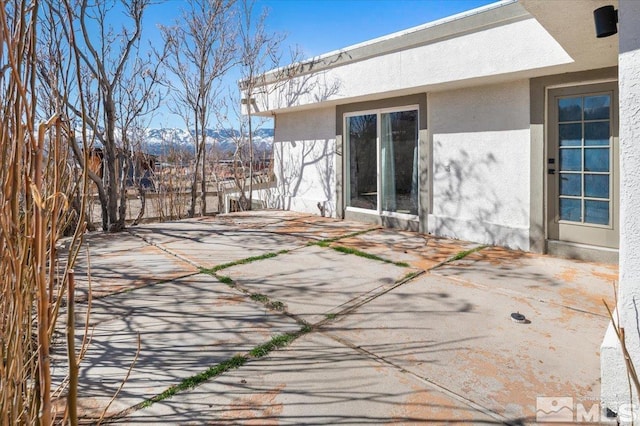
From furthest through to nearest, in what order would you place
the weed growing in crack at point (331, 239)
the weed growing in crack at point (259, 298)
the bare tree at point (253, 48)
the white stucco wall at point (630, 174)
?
1. the bare tree at point (253, 48)
2. the weed growing in crack at point (331, 239)
3. the weed growing in crack at point (259, 298)
4. the white stucco wall at point (630, 174)

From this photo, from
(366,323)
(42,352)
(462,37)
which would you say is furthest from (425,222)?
(42,352)

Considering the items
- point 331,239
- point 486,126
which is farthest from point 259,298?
point 486,126

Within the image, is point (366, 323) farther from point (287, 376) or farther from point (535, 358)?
point (535, 358)

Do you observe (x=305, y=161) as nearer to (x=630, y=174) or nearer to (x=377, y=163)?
(x=377, y=163)

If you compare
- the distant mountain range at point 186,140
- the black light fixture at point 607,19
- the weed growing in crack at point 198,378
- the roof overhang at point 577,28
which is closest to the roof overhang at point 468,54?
the roof overhang at point 577,28

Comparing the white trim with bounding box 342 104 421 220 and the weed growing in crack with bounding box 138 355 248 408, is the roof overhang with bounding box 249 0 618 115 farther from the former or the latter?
the weed growing in crack with bounding box 138 355 248 408

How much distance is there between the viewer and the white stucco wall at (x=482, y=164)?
593 centimetres

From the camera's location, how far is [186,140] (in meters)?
10.1

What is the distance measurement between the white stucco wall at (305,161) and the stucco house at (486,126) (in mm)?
172

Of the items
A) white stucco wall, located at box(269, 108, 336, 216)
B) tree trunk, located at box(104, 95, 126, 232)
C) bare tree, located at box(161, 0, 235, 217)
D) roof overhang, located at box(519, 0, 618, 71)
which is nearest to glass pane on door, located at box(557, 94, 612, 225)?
roof overhang, located at box(519, 0, 618, 71)

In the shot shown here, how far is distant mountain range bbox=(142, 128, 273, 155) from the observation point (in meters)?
9.80

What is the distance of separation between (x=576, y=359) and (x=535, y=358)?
0.26 meters

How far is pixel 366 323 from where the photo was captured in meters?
3.43

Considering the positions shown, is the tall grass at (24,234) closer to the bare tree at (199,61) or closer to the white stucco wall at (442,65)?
the white stucco wall at (442,65)
